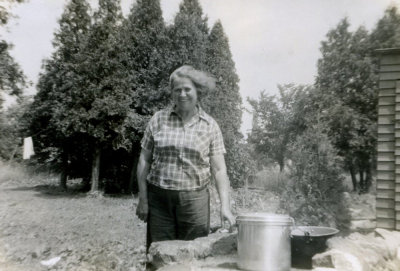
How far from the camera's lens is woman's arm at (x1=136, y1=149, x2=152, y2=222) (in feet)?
7.79

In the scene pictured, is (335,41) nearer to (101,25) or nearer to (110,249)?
(101,25)

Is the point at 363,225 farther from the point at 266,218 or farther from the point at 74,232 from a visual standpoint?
the point at 266,218

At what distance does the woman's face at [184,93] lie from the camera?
7.69 ft

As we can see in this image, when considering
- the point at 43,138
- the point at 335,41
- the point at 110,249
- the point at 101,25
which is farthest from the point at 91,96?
the point at 335,41

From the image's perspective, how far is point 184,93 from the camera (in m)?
2.35

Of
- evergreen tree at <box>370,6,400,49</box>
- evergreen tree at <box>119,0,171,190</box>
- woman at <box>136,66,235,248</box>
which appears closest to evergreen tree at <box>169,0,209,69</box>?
evergreen tree at <box>119,0,171,190</box>

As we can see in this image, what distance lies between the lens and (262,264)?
1.87 m

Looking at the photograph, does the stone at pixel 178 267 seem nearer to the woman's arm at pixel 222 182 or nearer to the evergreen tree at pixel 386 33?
the woman's arm at pixel 222 182

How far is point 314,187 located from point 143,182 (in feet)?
16.7

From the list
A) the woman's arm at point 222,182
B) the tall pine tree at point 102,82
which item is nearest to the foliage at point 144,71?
the tall pine tree at point 102,82

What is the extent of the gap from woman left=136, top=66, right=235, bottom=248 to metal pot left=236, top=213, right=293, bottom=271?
15.9 inches

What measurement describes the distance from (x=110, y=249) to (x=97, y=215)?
3.46 m

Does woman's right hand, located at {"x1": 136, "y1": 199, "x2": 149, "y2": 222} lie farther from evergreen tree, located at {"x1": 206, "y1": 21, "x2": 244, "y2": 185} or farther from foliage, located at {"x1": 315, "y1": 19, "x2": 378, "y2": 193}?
foliage, located at {"x1": 315, "y1": 19, "x2": 378, "y2": 193}

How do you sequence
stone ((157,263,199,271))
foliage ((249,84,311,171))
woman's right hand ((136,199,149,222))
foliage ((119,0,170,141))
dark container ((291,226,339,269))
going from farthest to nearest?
foliage ((249,84,311,171)) → foliage ((119,0,170,141)) → woman's right hand ((136,199,149,222)) → dark container ((291,226,339,269)) → stone ((157,263,199,271))
